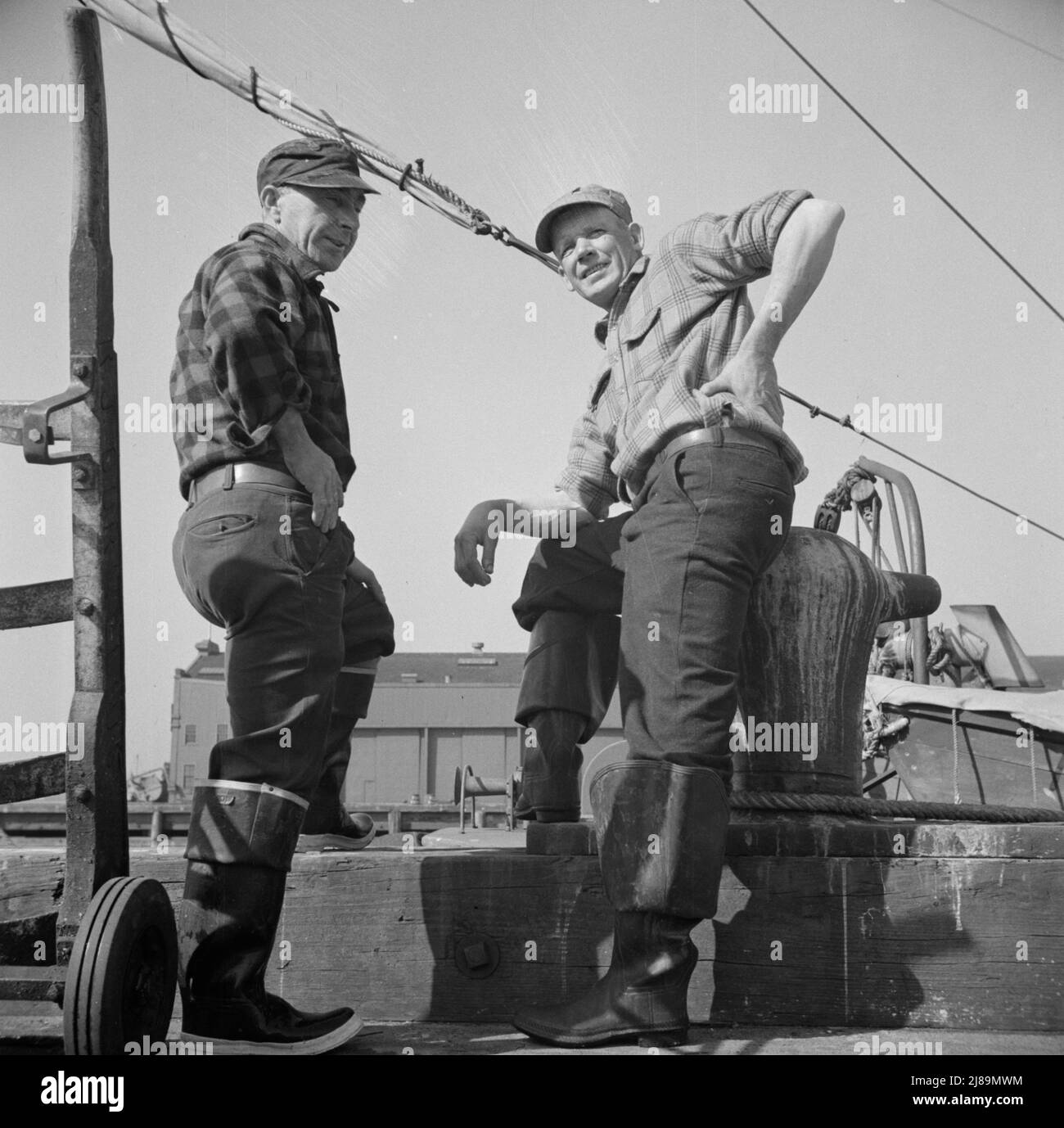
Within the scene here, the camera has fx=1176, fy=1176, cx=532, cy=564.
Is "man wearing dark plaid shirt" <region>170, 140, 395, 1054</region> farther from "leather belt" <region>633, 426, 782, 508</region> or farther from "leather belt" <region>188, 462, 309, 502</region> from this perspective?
"leather belt" <region>633, 426, 782, 508</region>

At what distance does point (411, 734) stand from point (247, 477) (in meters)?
32.4

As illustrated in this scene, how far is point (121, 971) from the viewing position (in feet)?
6.77

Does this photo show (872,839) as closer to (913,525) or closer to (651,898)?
(651,898)

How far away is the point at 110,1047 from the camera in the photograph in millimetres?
2014

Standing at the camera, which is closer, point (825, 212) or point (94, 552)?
point (94, 552)

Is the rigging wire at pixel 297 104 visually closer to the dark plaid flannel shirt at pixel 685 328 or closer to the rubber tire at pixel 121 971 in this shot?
the dark plaid flannel shirt at pixel 685 328

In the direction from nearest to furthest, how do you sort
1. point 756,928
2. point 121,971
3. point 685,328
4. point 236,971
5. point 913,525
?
point 121,971, point 236,971, point 756,928, point 685,328, point 913,525

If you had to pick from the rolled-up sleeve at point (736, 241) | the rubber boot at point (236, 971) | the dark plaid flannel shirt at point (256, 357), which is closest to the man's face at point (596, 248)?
the rolled-up sleeve at point (736, 241)

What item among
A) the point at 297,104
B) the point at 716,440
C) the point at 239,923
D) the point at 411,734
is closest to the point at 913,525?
the point at 297,104

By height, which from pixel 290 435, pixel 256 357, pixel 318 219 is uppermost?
pixel 318 219

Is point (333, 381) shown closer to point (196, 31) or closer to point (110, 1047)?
point (110, 1047)
